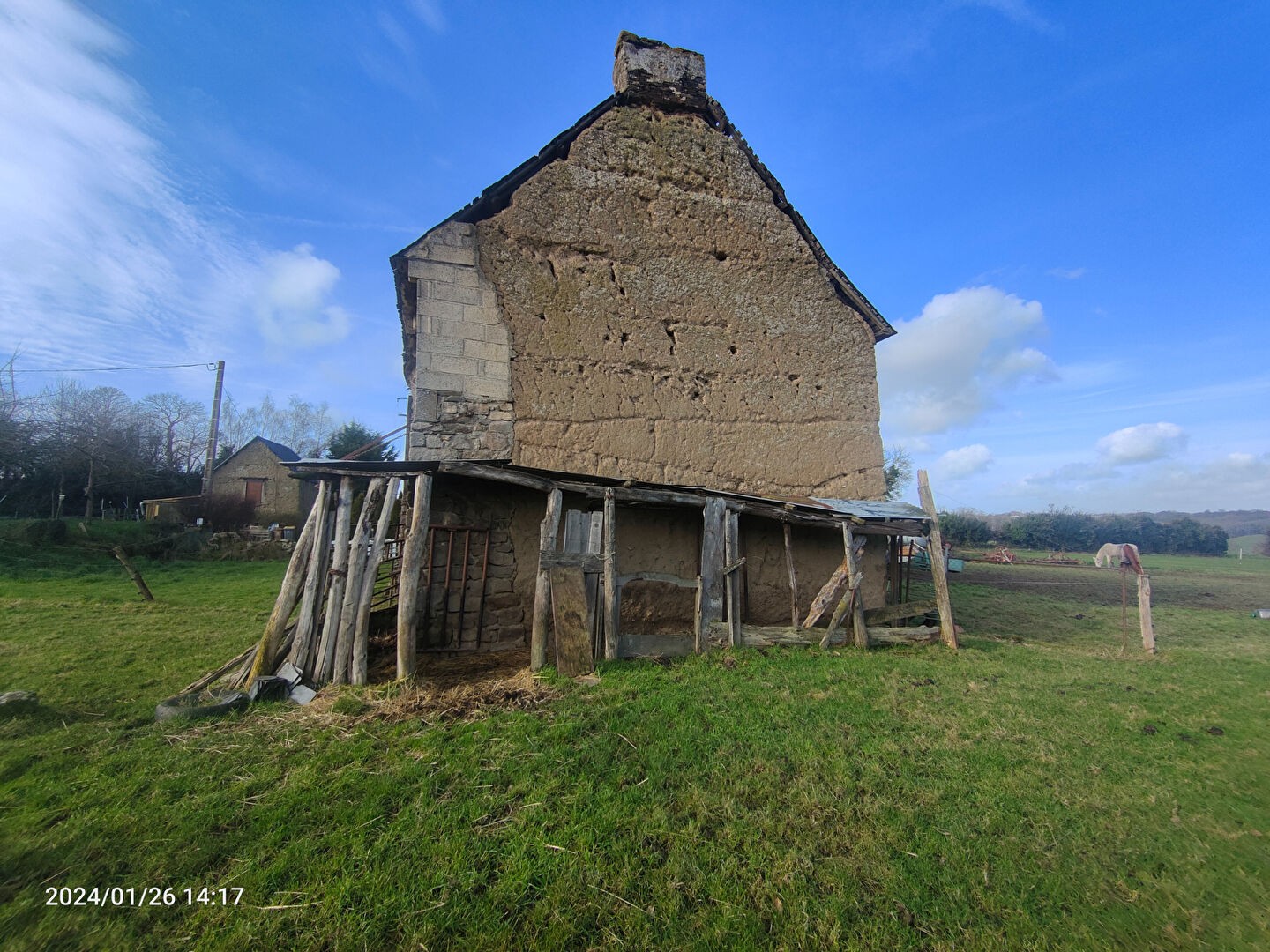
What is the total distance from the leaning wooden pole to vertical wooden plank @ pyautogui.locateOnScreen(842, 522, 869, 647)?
7023 mm

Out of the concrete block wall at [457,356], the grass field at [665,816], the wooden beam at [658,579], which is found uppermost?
the concrete block wall at [457,356]

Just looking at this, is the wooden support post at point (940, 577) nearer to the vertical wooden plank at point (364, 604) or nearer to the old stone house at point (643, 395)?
the old stone house at point (643, 395)

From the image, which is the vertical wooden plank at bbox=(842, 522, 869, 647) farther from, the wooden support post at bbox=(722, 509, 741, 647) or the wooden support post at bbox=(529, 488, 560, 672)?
the wooden support post at bbox=(529, 488, 560, 672)

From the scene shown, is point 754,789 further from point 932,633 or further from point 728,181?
point 728,181

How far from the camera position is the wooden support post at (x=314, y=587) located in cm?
611

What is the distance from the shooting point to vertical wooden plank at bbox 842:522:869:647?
7855 millimetres

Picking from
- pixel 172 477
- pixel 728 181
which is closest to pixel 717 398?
pixel 728 181

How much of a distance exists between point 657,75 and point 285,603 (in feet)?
32.9

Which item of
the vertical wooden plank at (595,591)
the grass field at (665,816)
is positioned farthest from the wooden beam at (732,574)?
the vertical wooden plank at (595,591)

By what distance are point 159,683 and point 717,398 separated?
8.29m

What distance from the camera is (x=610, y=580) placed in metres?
6.94

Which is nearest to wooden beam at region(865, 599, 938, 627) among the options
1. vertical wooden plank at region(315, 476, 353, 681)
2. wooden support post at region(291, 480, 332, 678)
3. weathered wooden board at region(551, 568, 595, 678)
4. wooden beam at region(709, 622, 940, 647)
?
wooden beam at region(709, 622, 940, 647)

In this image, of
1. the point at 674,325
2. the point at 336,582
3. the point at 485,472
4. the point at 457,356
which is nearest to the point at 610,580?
the point at 485,472

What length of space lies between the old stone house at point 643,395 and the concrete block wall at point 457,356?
0.03 m
